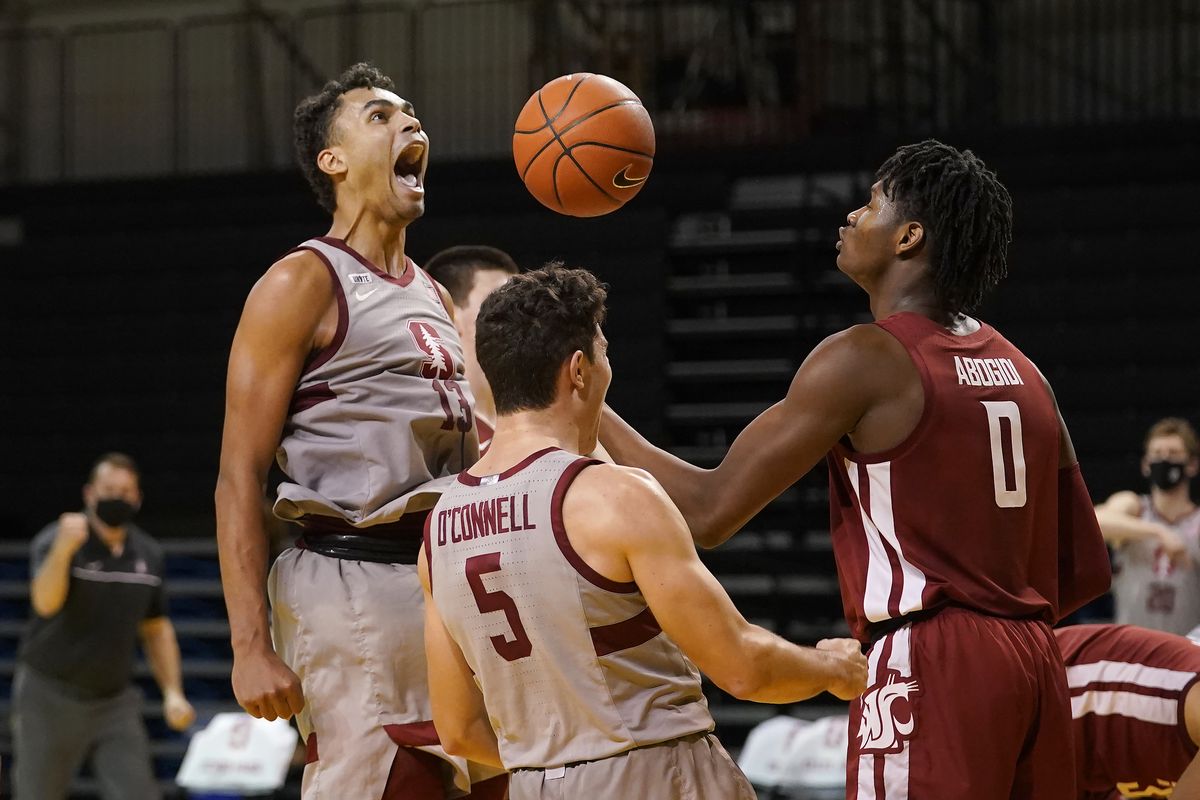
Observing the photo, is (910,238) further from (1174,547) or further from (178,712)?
(178,712)

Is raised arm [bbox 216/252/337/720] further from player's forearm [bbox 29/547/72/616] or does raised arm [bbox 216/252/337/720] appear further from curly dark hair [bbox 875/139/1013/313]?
player's forearm [bbox 29/547/72/616]

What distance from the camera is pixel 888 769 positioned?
2.73 meters

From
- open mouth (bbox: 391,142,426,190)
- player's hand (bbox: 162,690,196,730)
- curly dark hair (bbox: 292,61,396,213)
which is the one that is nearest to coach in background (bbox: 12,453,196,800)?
player's hand (bbox: 162,690,196,730)

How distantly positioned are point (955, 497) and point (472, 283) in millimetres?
1890

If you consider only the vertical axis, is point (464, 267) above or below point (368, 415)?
above

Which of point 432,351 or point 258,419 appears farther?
point 432,351

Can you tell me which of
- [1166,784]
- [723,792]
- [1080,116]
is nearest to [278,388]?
[723,792]

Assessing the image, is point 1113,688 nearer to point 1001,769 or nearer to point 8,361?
point 1001,769

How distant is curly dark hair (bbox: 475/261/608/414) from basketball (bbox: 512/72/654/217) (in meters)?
0.97

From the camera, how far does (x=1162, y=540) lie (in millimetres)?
7398

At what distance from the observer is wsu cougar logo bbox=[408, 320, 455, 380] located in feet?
10.7

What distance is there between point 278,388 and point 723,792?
1.20 meters

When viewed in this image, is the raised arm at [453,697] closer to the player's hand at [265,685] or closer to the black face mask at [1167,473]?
the player's hand at [265,685]

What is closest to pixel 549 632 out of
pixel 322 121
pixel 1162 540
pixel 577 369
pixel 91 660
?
pixel 577 369
